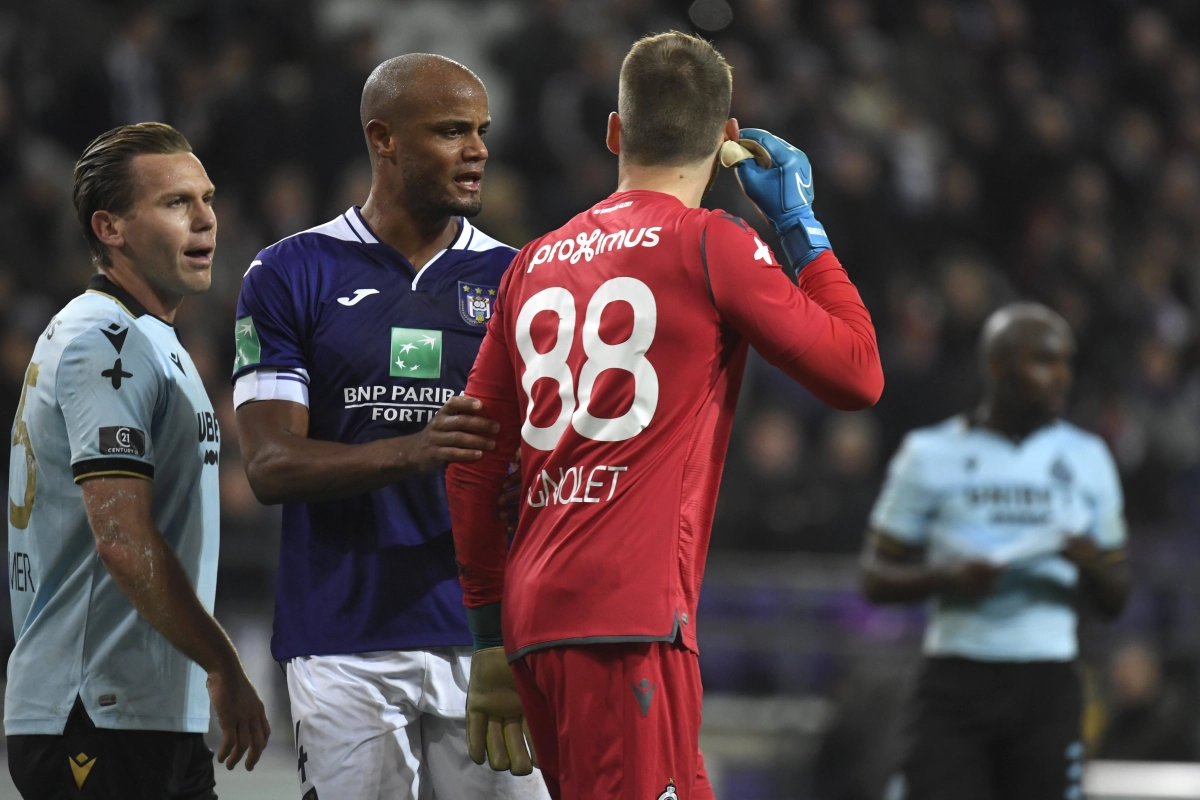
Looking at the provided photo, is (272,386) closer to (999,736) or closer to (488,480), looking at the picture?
(488,480)

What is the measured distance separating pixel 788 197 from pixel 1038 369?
3.13 meters

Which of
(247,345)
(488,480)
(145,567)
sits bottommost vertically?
(145,567)

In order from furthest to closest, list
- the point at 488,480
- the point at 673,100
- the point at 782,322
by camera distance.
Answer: the point at 488,480
the point at 673,100
the point at 782,322

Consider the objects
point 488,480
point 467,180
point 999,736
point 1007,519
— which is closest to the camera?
point 488,480

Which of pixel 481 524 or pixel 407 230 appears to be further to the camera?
pixel 407 230

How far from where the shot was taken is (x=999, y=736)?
5797 millimetres

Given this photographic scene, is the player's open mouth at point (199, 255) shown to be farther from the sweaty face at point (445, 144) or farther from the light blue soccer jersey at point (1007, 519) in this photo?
the light blue soccer jersey at point (1007, 519)

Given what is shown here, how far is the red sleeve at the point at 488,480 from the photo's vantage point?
3398 millimetres

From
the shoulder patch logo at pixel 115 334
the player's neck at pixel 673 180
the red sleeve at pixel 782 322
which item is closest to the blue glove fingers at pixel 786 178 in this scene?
the player's neck at pixel 673 180

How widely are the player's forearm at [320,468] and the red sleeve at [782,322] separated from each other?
0.88 m

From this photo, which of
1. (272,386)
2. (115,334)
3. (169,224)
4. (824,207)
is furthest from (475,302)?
(824,207)

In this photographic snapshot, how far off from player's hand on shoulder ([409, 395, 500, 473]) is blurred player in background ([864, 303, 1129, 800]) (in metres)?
3.08

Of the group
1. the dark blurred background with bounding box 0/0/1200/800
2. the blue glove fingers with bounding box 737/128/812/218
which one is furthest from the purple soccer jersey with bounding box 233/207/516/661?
the dark blurred background with bounding box 0/0/1200/800

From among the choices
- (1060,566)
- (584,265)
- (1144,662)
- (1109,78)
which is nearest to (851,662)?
(1144,662)
